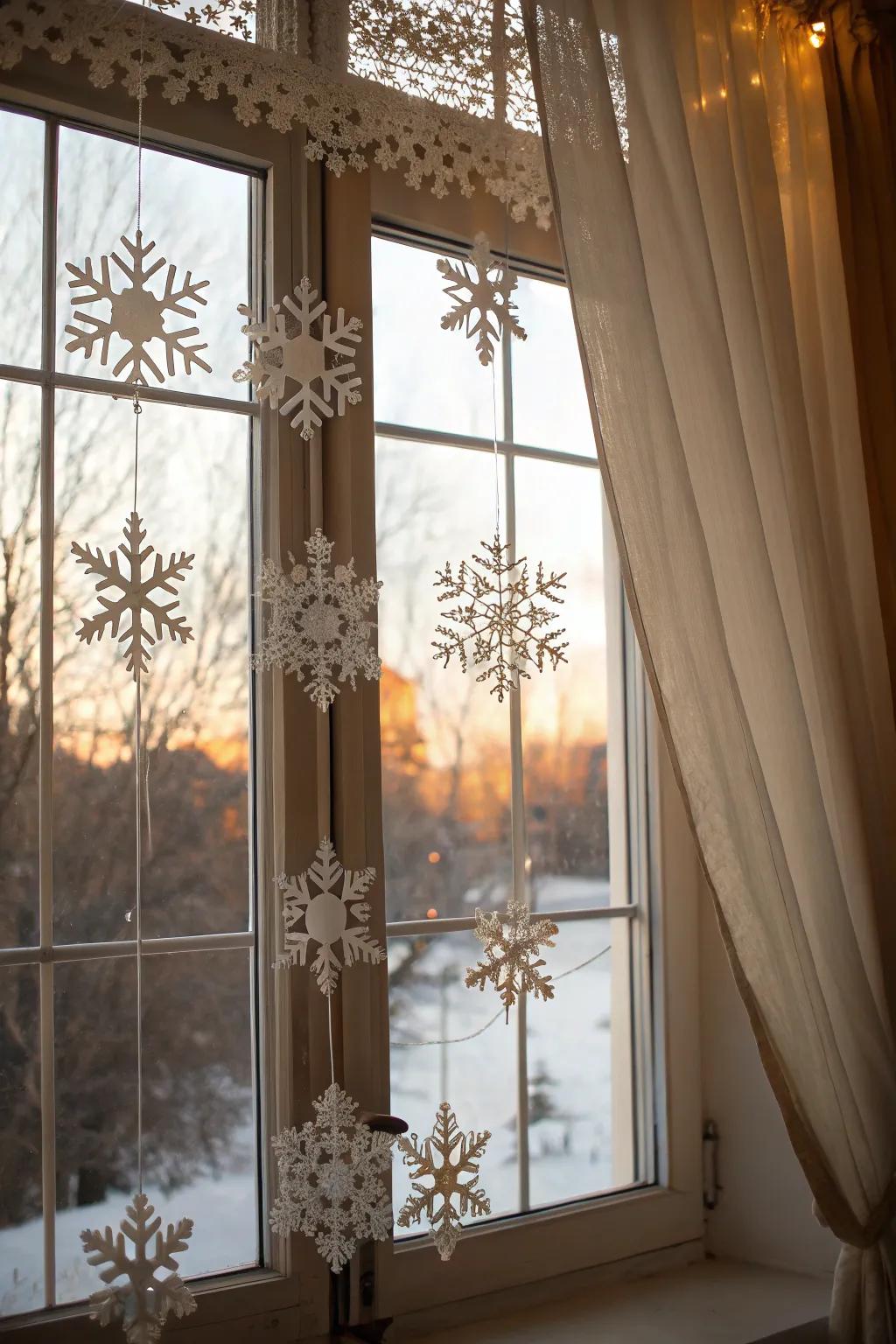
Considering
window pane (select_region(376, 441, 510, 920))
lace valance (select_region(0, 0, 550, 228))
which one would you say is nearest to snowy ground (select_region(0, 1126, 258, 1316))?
window pane (select_region(376, 441, 510, 920))

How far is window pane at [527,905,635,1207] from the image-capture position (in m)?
1.54

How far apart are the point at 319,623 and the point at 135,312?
39 cm

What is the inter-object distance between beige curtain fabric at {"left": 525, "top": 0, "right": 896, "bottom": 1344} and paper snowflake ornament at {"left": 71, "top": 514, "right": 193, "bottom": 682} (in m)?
0.52

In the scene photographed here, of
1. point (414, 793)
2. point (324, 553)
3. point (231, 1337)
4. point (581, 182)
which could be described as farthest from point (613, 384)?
point (231, 1337)

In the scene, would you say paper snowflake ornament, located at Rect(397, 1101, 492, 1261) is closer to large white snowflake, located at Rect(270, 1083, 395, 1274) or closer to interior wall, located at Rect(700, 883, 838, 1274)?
large white snowflake, located at Rect(270, 1083, 395, 1274)

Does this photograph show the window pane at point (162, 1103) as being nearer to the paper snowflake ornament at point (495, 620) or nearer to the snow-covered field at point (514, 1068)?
the snow-covered field at point (514, 1068)

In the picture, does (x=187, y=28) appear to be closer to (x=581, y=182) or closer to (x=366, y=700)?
(x=581, y=182)

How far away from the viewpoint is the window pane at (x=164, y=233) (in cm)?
126

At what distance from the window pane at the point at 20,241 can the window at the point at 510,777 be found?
1.36 ft

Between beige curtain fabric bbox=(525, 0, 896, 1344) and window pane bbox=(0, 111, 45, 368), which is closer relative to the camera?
window pane bbox=(0, 111, 45, 368)

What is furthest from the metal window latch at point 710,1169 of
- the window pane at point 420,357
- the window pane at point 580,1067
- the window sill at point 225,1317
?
the window pane at point 420,357

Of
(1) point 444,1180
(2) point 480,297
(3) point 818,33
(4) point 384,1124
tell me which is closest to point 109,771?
(4) point 384,1124

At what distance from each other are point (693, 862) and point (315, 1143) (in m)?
0.72

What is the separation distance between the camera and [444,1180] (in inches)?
53.6
